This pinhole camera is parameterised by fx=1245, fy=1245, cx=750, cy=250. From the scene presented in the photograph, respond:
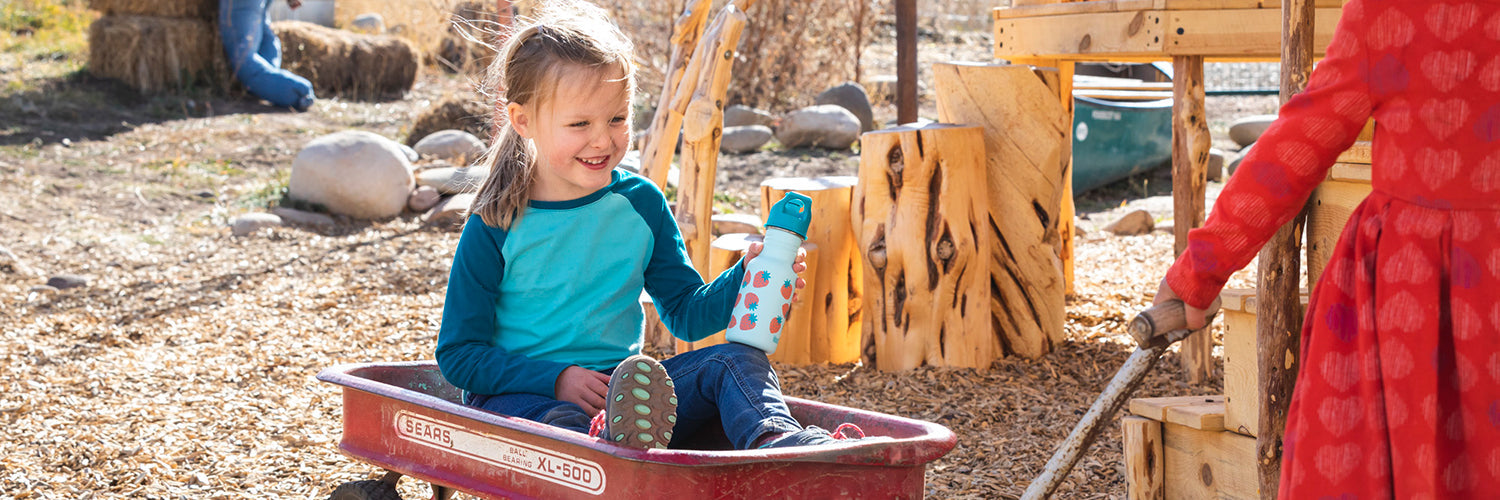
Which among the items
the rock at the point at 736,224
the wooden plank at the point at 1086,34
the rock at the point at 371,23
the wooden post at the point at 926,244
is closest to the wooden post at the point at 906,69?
the rock at the point at 736,224

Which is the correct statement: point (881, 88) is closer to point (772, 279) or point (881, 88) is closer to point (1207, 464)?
point (1207, 464)

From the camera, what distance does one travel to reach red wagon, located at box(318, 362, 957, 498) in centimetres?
194

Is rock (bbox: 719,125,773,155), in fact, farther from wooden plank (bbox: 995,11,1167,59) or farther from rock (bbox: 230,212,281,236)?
wooden plank (bbox: 995,11,1167,59)

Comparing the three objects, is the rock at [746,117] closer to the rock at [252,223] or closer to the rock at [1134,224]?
the rock at [1134,224]

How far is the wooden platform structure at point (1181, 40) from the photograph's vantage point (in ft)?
11.1

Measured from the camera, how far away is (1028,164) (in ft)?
12.8

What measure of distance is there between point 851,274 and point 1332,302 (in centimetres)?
240

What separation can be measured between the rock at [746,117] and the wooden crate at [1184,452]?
635 cm

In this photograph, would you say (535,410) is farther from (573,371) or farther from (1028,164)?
(1028,164)

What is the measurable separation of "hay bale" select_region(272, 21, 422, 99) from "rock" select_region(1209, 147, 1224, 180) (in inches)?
275

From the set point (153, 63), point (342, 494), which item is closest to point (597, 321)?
point (342, 494)

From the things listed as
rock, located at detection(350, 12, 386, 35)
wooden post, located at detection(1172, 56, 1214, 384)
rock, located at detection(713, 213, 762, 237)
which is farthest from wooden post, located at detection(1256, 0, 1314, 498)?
rock, located at detection(350, 12, 386, 35)

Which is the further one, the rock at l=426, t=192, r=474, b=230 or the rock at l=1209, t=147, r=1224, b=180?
the rock at l=1209, t=147, r=1224, b=180

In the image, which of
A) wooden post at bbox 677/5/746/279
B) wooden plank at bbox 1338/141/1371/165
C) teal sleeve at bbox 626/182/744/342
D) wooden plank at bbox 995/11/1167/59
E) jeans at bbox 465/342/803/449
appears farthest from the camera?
wooden post at bbox 677/5/746/279
